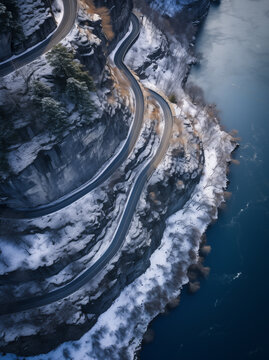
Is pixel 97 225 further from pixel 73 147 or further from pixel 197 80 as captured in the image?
pixel 197 80

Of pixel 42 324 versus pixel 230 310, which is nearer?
pixel 42 324

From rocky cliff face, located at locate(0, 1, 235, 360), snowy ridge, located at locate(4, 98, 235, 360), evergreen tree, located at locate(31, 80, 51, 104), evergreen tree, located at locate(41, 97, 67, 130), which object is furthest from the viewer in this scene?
snowy ridge, located at locate(4, 98, 235, 360)

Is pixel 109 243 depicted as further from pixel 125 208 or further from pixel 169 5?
pixel 169 5

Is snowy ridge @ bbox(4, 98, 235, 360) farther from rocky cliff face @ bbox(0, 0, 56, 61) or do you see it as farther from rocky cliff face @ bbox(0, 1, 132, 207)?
rocky cliff face @ bbox(0, 0, 56, 61)

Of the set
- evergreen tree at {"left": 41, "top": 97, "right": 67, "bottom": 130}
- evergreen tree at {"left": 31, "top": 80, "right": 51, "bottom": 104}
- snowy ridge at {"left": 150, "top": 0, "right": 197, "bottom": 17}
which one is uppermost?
snowy ridge at {"left": 150, "top": 0, "right": 197, "bottom": 17}

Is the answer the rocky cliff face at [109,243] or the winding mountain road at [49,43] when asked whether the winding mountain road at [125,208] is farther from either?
the winding mountain road at [49,43]

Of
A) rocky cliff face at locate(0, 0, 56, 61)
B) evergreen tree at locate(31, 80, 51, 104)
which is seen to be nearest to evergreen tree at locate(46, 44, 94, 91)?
evergreen tree at locate(31, 80, 51, 104)

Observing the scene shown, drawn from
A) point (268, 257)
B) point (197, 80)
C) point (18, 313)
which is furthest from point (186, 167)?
point (18, 313)
